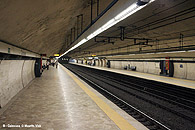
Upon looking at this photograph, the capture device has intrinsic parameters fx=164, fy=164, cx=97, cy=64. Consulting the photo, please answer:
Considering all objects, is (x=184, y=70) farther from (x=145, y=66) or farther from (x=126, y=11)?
(x=126, y=11)

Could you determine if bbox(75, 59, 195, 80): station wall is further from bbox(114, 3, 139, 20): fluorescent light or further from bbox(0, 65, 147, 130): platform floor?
bbox(114, 3, 139, 20): fluorescent light

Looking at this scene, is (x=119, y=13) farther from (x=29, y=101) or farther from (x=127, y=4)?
(x=29, y=101)

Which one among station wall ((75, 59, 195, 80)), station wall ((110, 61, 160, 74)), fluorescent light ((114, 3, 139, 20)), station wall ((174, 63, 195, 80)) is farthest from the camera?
station wall ((110, 61, 160, 74))

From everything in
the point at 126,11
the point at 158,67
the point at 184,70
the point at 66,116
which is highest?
the point at 126,11

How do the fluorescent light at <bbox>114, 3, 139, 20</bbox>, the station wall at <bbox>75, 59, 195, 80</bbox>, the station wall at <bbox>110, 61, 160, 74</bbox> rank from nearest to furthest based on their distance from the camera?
1. the fluorescent light at <bbox>114, 3, 139, 20</bbox>
2. the station wall at <bbox>75, 59, 195, 80</bbox>
3. the station wall at <bbox>110, 61, 160, 74</bbox>

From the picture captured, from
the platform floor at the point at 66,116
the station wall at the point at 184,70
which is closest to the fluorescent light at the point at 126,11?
the platform floor at the point at 66,116

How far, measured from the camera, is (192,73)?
14.2 metres

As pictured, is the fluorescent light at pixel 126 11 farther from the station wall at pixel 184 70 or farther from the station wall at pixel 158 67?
the station wall at pixel 184 70

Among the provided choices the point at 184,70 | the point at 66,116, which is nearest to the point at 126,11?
the point at 66,116

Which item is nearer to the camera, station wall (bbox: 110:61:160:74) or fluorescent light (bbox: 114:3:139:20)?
fluorescent light (bbox: 114:3:139:20)

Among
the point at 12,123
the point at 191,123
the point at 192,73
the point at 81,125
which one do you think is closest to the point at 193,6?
the point at 191,123

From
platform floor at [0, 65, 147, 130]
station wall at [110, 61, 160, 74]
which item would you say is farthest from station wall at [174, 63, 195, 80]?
platform floor at [0, 65, 147, 130]

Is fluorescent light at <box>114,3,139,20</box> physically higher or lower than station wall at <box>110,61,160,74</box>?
higher

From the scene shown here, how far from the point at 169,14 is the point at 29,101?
5.77 meters
